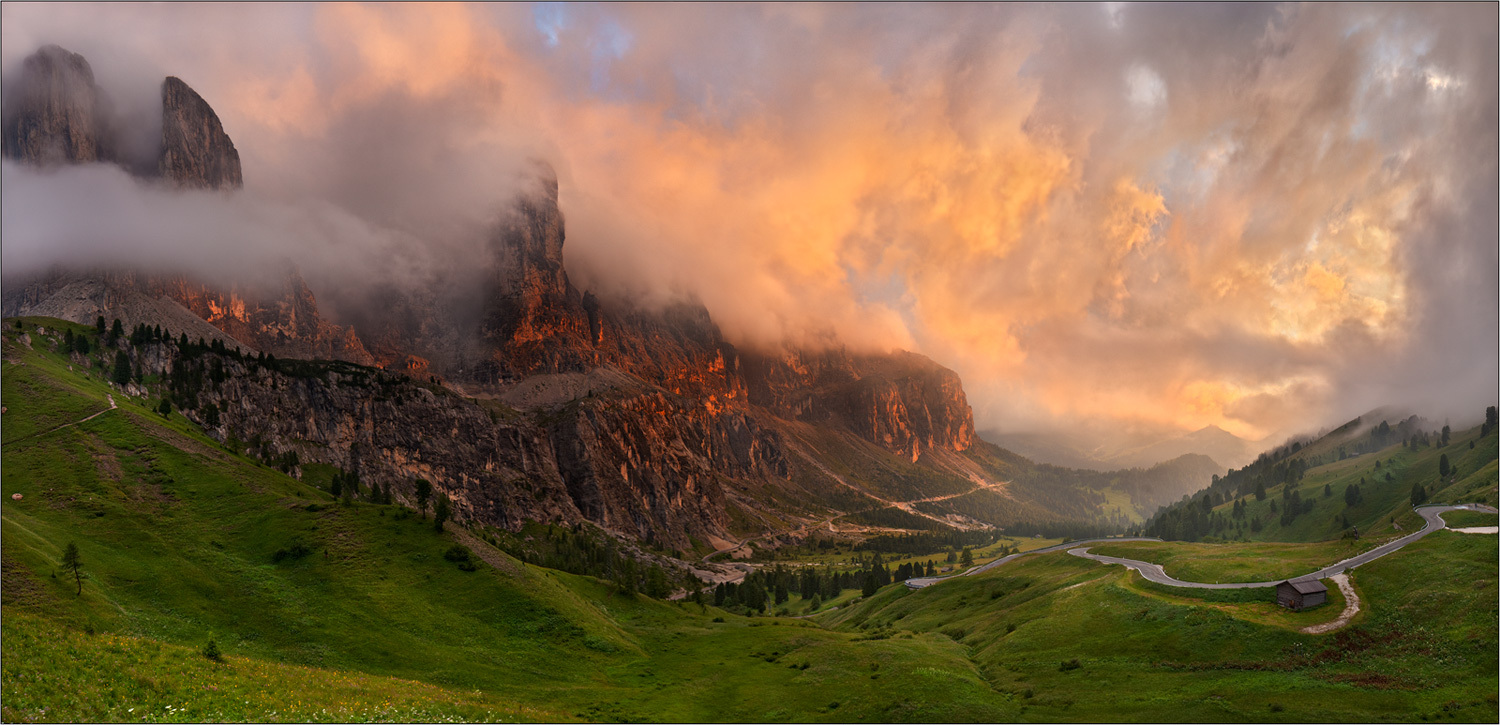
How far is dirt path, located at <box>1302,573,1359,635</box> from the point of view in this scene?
7881 cm

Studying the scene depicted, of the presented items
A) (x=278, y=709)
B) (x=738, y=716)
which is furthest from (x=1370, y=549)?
(x=278, y=709)

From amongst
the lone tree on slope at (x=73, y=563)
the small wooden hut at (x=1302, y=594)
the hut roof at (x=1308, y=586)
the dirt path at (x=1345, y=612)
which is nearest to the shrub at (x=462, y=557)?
the lone tree on slope at (x=73, y=563)

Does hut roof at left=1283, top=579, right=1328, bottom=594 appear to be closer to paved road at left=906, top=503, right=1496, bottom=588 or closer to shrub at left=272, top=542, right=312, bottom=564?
paved road at left=906, top=503, right=1496, bottom=588

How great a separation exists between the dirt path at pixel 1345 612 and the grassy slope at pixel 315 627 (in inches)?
1633

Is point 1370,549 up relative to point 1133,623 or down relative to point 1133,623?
up

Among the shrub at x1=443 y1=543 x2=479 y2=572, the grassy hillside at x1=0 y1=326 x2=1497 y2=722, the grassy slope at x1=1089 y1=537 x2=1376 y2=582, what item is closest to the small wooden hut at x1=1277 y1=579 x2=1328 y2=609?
the grassy hillside at x1=0 y1=326 x2=1497 y2=722

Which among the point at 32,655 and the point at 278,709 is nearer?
the point at 32,655

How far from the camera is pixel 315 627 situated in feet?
261

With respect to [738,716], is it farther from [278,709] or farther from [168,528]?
[168,528]

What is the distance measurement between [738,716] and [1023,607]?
234ft

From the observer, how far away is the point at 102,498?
9988 cm

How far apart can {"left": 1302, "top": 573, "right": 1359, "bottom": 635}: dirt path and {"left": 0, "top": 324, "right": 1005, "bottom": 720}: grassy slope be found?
41.5 meters

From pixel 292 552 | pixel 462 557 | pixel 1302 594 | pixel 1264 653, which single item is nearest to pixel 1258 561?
pixel 1302 594

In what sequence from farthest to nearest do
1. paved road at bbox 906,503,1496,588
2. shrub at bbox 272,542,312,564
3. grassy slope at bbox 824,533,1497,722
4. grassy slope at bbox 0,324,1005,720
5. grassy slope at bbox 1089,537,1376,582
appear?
grassy slope at bbox 1089,537,1376,582 < paved road at bbox 906,503,1496,588 < shrub at bbox 272,542,312,564 < grassy slope at bbox 824,533,1497,722 < grassy slope at bbox 0,324,1005,720
